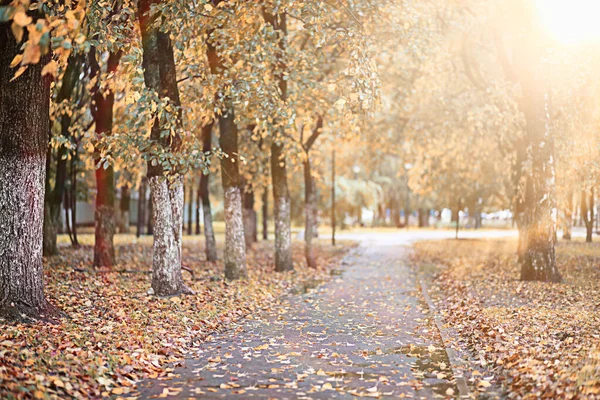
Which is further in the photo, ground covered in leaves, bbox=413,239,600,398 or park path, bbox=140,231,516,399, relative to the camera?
park path, bbox=140,231,516,399

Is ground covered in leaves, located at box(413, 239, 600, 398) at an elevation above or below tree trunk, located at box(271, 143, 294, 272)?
below

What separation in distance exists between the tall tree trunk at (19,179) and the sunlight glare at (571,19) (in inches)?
485

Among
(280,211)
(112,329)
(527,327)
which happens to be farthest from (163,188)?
(280,211)

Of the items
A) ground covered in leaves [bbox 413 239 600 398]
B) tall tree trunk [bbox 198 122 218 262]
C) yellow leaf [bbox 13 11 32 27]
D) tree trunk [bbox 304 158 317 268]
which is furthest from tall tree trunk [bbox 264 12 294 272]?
yellow leaf [bbox 13 11 32 27]

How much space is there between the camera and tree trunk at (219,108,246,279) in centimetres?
1678

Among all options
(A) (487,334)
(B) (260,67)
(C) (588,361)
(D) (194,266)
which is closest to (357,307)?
(A) (487,334)

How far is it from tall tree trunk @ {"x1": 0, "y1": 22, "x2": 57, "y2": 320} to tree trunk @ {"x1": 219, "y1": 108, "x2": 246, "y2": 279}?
7.83 metres

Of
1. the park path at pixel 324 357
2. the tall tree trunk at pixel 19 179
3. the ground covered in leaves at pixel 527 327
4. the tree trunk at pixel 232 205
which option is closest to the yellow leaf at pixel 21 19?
the tall tree trunk at pixel 19 179

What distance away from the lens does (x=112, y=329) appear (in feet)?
30.9

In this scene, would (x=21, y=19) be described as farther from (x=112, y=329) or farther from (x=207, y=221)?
(x=207, y=221)

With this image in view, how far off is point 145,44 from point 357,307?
7029mm

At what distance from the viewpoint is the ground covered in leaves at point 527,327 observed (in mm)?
6996

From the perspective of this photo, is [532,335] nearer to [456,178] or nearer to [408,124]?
[408,124]

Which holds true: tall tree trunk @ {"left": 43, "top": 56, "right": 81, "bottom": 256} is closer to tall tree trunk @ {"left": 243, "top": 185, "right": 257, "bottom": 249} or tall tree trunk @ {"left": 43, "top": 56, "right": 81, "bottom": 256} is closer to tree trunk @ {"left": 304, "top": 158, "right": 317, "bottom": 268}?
tree trunk @ {"left": 304, "top": 158, "right": 317, "bottom": 268}
